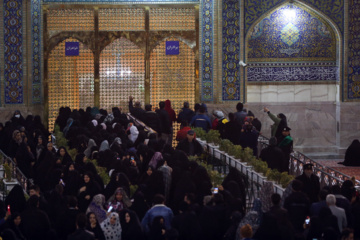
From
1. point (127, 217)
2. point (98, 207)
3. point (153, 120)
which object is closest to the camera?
point (127, 217)

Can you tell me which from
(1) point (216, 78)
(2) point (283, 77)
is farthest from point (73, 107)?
(2) point (283, 77)

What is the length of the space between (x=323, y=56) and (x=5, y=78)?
7806 mm

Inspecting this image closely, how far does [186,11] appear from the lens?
22.8 metres

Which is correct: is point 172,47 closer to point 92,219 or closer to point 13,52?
point 13,52

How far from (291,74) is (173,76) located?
9.59 ft

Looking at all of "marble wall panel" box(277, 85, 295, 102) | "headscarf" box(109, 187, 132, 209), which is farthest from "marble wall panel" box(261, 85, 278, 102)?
"headscarf" box(109, 187, 132, 209)

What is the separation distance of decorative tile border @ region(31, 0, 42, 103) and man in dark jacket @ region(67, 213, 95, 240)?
12.2m

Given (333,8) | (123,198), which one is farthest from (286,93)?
(123,198)

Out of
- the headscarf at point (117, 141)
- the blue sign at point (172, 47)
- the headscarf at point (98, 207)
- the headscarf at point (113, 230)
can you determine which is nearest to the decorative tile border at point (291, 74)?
the blue sign at point (172, 47)

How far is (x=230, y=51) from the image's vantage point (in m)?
22.2

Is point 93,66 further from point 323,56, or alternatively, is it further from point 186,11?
point 323,56

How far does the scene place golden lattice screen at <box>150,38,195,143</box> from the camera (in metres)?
22.8

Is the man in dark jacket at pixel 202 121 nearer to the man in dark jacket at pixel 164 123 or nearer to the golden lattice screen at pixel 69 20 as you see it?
the man in dark jacket at pixel 164 123

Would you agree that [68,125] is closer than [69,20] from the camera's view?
Yes
